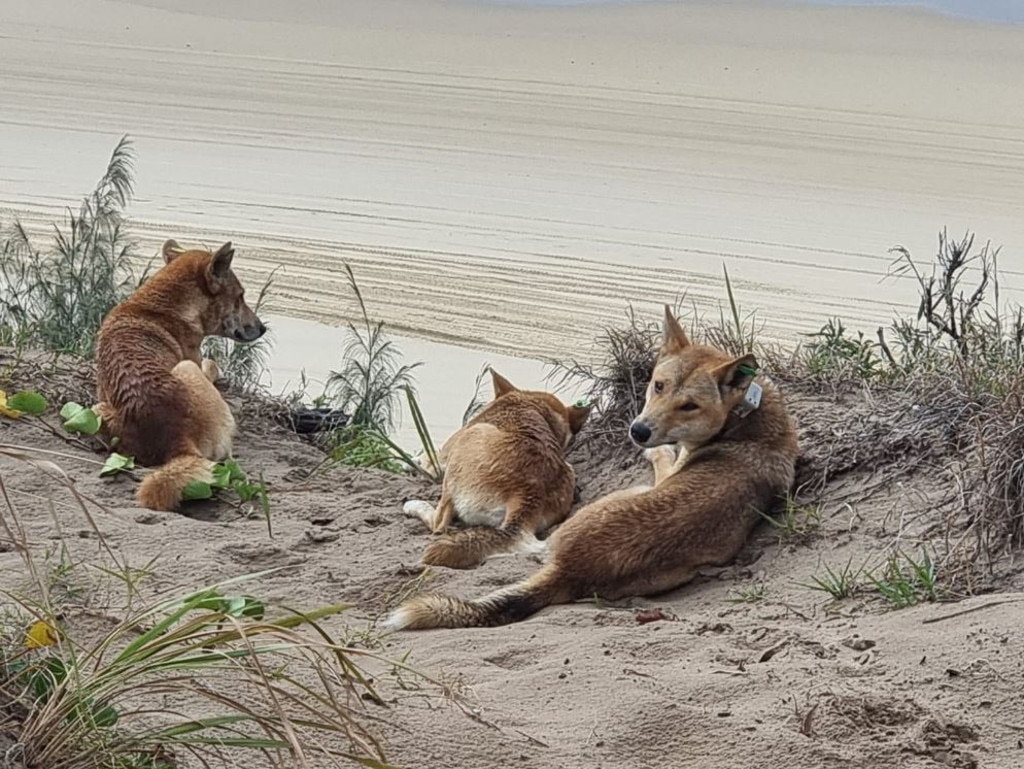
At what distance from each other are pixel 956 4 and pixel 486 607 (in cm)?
3462

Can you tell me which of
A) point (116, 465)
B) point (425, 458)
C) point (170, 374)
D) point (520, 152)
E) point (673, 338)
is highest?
point (520, 152)

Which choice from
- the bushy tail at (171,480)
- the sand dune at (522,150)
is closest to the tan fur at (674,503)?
the bushy tail at (171,480)

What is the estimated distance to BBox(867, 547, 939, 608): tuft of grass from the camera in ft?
18.3

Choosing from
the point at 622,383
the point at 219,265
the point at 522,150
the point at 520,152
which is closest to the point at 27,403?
the point at 219,265

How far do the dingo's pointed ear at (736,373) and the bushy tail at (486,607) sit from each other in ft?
5.10

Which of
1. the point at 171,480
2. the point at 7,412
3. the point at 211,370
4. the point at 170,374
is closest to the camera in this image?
the point at 171,480

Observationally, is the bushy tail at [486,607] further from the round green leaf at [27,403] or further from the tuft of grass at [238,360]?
the tuft of grass at [238,360]

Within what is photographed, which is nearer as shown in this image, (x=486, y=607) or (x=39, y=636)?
(x=39, y=636)

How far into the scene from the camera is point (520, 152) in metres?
19.9

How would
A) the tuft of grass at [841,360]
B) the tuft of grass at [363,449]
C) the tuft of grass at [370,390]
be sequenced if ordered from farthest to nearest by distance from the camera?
1. the tuft of grass at [370,390]
2. the tuft of grass at [363,449]
3. the tuft of grass at [841,360]

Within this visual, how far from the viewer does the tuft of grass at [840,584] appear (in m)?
5.79

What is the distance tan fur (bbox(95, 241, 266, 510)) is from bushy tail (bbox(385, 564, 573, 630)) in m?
1.90

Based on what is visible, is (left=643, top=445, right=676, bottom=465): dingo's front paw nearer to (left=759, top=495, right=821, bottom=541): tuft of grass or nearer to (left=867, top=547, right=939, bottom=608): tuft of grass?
(left=759, top=495, right=821, bottom=541): tuft of grass

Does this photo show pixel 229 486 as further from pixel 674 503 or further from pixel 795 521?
pixel 795 521
